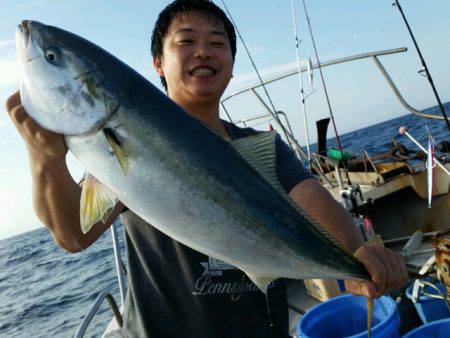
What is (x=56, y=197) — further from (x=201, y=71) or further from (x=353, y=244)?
(x=353, y=244)

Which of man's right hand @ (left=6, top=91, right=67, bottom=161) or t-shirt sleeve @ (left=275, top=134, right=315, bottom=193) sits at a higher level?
man's right hand @ (left=6, top=91, right=67, bottom=161)

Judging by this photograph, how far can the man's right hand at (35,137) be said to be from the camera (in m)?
1.56

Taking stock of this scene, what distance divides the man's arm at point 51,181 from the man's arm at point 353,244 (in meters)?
1.17

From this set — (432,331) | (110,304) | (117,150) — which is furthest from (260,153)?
(110,304)

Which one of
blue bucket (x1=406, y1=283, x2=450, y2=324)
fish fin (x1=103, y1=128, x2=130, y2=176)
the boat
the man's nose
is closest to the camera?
fish fin (x1=103, y1=128, x2=130, y2=176)

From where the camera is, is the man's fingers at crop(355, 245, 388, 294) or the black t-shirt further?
the black t-shirt

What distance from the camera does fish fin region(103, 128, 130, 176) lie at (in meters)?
1.49

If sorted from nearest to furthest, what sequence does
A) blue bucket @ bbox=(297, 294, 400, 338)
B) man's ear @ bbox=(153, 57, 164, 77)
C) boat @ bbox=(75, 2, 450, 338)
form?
man's ear @ bbox=(153, 57, 164, 77), blue bucket @ bbox=(297, 294, 400, 338), boat @ bbox=(75, 2, 450, 338)

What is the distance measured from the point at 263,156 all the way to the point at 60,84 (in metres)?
0.91

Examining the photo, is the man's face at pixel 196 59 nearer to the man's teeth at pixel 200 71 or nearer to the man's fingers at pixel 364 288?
the man's teeth at pixel 200 71

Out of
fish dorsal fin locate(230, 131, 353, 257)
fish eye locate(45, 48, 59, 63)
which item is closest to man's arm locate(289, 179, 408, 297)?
fish dorsal fin locate(230, 131, 353, 257)

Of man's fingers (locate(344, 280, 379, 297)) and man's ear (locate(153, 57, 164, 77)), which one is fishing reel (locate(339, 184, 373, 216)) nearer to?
man's ear (locate(153, 57, 164, 77))

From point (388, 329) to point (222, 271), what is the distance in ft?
5.14

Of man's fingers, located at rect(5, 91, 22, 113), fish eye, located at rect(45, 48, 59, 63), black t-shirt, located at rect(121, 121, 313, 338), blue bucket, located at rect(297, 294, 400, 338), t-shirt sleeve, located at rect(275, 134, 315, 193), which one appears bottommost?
blue bucket, located at rect(297, 294, 400, 338)
